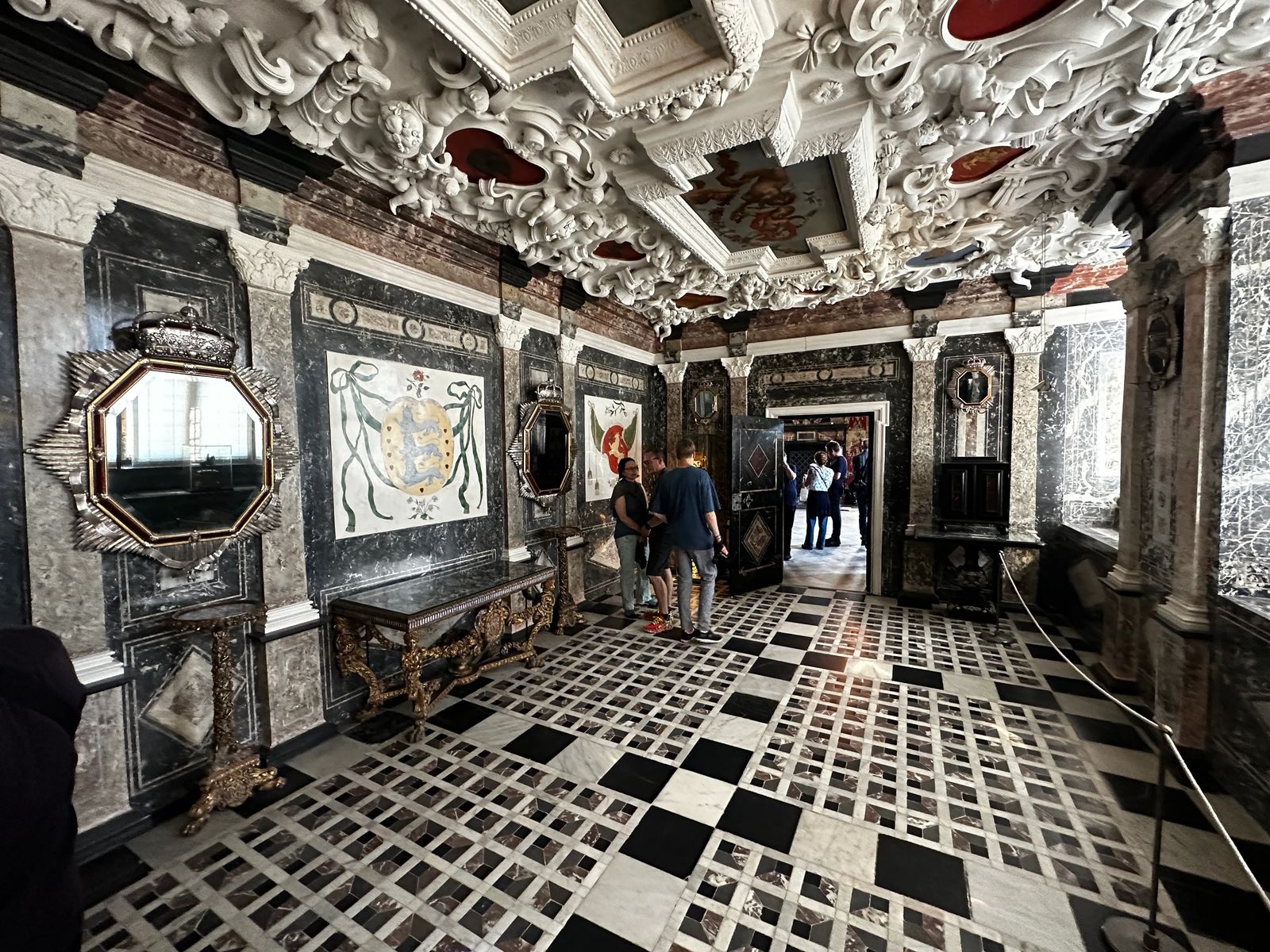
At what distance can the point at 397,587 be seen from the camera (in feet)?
11.7

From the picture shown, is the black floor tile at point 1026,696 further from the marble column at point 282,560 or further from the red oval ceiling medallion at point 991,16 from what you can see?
the marble column at point 282,560

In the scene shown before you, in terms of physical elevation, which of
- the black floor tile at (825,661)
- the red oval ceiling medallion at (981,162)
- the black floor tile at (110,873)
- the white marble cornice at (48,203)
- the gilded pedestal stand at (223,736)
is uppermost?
the red oval ceiling medallion at (981,162)

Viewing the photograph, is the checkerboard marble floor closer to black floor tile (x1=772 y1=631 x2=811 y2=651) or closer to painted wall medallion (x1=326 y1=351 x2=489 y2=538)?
black floor tile (x1=772 y1=631 x2=811 y2=651)

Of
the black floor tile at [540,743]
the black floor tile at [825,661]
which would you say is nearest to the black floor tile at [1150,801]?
the black floor tile at [825,661]

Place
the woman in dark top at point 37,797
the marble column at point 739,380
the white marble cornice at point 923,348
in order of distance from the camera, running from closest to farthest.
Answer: the woman in dark top at point 37,797 < the white marble cornice at point 923,348 < the marble column at point 739,380

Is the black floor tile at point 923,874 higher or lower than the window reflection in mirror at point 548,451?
lower

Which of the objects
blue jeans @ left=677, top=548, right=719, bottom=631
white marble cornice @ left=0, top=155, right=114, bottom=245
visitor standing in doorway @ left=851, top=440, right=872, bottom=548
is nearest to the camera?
white marble cornice @ left=0, top=155, right=114, bottom=245

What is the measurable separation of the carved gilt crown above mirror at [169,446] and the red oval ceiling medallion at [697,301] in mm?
4474

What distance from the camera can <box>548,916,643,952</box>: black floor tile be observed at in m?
1.75

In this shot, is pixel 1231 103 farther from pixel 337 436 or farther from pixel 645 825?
pixel 337 436

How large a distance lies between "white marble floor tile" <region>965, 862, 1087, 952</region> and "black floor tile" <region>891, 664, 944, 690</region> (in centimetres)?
176

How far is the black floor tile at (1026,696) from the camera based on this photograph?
3.38m

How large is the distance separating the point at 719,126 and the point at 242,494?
3.34 metres

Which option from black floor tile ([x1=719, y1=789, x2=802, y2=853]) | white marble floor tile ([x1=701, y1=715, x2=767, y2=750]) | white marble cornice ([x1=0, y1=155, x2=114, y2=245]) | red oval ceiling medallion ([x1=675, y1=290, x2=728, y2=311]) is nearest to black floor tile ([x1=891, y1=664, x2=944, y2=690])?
white marble floor tile ([x1=701, y1=715, x2=767, y2=750])
